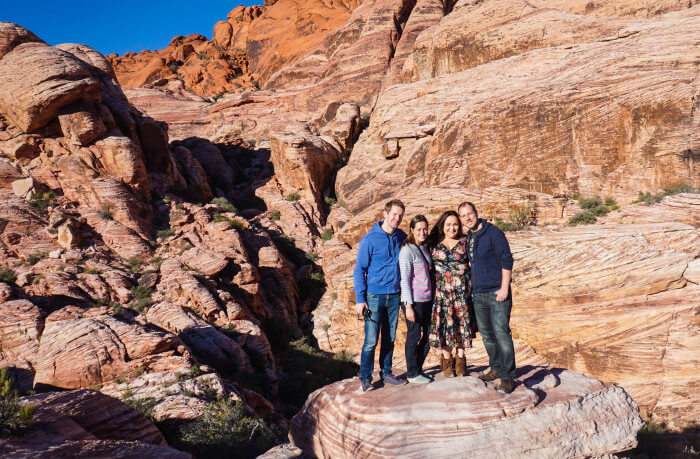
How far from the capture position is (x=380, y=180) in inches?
875

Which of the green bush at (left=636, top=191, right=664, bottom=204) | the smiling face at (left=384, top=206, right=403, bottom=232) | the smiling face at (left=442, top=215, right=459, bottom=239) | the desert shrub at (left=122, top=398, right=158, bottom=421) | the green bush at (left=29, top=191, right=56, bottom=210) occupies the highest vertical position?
the green bush at (left=29, top=191, right=56, bottom=210)

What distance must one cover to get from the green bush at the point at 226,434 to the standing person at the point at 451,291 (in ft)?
14.0

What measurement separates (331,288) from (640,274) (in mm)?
13161

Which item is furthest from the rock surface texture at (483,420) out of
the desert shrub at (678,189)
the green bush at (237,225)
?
the green bush at (237,225)

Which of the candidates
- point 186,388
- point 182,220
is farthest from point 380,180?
point 186,388

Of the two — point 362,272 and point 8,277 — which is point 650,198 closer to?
point 362,272

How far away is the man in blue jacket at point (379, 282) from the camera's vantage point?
17.1ft

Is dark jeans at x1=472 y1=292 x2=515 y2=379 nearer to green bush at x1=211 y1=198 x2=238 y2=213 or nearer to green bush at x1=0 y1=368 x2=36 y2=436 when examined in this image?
green bush at x1=0 y1=368 x2=36 y2=436

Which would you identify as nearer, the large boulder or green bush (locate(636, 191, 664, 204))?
green bush (locate(636, 191, 664, 204))

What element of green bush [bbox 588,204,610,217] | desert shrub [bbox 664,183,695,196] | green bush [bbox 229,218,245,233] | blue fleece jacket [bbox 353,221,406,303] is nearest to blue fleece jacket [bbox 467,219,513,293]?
blue fleece jacket [bbox 353,221,406,303]

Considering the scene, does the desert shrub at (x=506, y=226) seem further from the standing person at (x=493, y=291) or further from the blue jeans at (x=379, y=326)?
the blue jeans at (x=379, y=326)

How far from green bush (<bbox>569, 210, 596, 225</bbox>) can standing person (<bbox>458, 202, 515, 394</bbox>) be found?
9.71 m

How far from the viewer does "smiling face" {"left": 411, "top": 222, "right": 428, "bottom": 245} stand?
16.8ft

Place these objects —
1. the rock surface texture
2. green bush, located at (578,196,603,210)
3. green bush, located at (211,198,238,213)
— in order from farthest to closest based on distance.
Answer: green bush, located at (211,198,238,213) < green bush, located at (578,196,603,210) < the rock surface texture
